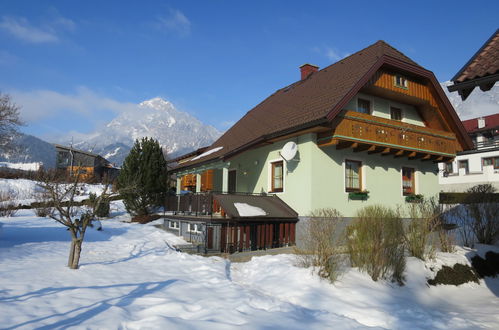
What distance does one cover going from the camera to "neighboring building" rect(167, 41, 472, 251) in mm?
12180

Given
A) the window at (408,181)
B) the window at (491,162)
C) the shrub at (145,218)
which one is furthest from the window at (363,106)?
the window at (491,162)

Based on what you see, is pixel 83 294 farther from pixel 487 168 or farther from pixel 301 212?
pixel 487 168

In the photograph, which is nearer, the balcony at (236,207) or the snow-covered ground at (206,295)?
the snow-covered ground at (206,295)

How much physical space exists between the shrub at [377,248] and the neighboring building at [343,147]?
3517 mm

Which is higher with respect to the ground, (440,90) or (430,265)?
(440,90)

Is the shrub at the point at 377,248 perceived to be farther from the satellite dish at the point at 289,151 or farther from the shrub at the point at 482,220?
→ the shrub at the point at 482,220

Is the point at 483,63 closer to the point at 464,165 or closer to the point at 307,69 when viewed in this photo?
the point at 307,69

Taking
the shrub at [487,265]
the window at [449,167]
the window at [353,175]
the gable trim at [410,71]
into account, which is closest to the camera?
the shrub at [487,265]

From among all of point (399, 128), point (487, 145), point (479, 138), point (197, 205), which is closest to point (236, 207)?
point (197, 205)

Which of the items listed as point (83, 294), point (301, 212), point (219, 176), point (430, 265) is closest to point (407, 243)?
point (430, 265)

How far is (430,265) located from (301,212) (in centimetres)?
447

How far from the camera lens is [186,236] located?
14.5 metres

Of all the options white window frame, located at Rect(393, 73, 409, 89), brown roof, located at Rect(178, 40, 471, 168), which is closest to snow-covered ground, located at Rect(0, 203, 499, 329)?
brown roof, located at Rect(178, 40, 471, 168)

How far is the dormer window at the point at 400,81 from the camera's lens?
14398 mm
